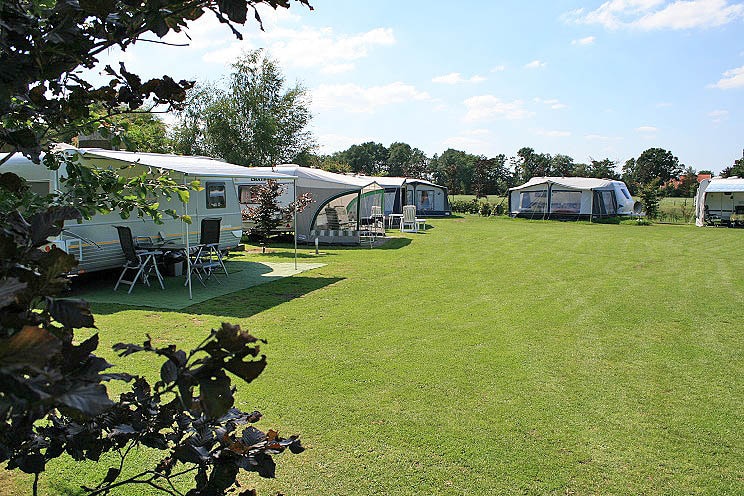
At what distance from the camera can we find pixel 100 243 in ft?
30.0

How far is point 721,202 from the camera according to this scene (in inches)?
1019

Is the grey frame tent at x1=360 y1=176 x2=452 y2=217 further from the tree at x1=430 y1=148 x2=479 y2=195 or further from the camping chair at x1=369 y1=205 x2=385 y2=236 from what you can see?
the tree at x1=430 y1=148 x2=479 y2=195

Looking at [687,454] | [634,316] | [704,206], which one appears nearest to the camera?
[687,454]

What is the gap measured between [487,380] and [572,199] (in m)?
25.8

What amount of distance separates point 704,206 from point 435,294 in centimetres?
2187

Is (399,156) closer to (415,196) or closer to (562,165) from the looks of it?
(562,165)

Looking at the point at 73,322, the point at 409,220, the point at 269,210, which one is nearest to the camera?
the point at 73,322

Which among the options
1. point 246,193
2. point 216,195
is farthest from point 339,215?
point 216,195

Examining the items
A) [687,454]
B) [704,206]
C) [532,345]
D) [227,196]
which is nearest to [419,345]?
[532,345]

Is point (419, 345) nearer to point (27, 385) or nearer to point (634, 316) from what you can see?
point (634, 316)

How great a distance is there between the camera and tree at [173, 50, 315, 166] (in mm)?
30781

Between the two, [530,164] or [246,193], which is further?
[530,164]

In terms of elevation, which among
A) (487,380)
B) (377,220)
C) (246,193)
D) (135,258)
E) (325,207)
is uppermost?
(246,193)

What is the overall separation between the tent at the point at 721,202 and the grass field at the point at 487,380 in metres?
16.5
